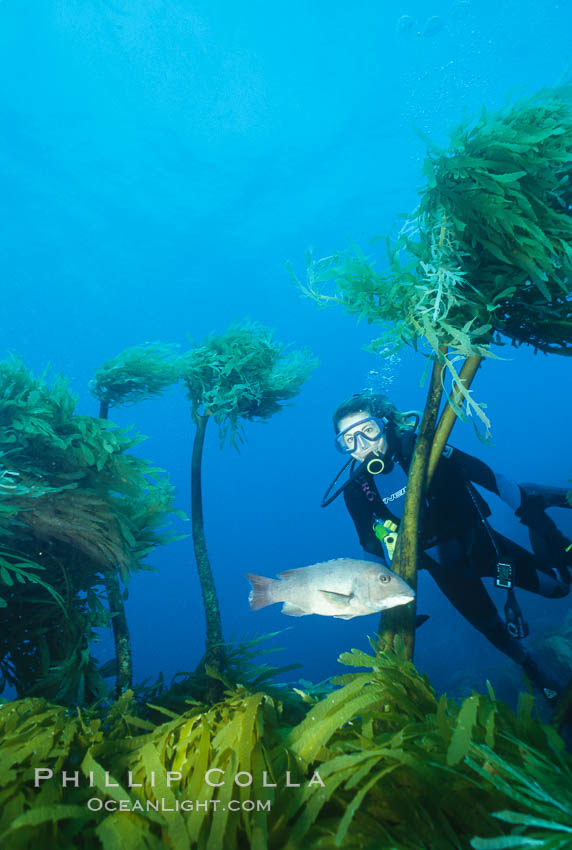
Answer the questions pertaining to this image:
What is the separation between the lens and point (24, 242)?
45156mm

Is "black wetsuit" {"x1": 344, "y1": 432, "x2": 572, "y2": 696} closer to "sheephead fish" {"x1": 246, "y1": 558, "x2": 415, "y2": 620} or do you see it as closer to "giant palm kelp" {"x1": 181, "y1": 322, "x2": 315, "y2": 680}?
"sheephead fish" {"x1": 246, "y1": 558, "x2": 415, "y2": 620}

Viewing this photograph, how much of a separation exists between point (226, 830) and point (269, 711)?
72 cm

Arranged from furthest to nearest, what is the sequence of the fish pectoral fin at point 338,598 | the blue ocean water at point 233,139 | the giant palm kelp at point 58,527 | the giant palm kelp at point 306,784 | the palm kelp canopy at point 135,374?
1. the blue ocean water at point 233,139
2. the palm kelp canopy at point 135,374
3. the giant palm kelp at point 58,527
4. the fish pectoral fin at point 338,598
5. the giant palm kelp at point 306,784

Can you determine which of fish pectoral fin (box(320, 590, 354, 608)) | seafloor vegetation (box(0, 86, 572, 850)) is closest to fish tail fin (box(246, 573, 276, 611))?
fish pectoral fin (box(320, 590, 354, 608))

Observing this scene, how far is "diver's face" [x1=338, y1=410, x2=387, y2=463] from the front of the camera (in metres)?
4.64

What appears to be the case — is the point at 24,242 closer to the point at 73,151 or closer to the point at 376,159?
the point at 73,151

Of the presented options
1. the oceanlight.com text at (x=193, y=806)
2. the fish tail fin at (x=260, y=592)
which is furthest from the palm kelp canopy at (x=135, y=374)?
the oceanlight.com text at (x=193, y=806)

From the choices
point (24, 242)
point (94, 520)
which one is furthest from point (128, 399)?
point (24, 242)

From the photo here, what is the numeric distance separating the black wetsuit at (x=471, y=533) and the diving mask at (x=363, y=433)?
1.06 feet

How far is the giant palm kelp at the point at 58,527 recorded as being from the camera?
3400 mm

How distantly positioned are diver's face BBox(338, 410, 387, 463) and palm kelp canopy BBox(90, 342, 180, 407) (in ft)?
9.90

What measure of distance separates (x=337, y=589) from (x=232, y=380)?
13.5 feet

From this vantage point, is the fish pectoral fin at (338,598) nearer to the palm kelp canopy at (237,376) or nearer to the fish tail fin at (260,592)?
the fish tail fin at (260,592)

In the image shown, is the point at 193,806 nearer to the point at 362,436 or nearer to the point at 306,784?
the point at 306,784
